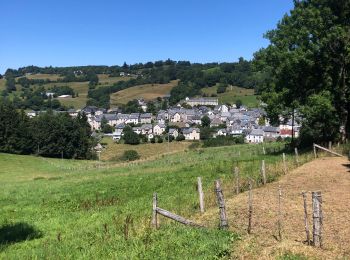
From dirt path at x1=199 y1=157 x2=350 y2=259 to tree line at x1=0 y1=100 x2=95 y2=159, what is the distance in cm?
9183

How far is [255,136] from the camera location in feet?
536

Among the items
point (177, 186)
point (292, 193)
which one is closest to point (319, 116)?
point (177, 186)

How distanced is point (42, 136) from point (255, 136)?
85.0 meters

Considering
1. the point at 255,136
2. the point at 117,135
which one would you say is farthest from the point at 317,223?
the point at 117,135

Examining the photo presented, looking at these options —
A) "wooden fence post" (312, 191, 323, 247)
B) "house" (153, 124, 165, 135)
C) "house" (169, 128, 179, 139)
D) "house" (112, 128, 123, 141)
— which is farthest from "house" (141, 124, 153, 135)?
"wooden fence post" (312, 191, 323, 247)

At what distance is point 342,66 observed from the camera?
119 ft

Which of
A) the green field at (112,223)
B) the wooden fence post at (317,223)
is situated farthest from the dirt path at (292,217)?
the green field at (112,223)

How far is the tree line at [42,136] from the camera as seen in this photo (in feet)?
346

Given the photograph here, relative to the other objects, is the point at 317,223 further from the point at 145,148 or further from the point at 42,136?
the point at 145,148

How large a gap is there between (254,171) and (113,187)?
9.43m

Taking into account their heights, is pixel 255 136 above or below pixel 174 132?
below

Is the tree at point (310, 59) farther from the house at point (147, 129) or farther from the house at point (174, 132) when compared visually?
the house at point (147, 129)

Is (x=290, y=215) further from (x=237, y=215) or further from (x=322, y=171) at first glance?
(x=322, y=171)

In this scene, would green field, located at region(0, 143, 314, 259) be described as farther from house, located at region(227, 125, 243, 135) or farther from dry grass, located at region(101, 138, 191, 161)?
house, located at region(227, 125, 243, 135)
